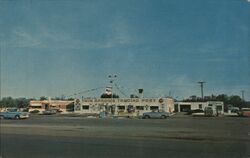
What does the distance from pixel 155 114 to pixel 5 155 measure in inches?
1687

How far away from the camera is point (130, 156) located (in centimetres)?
1177

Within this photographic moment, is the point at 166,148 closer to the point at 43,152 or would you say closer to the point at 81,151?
the point at 81,151

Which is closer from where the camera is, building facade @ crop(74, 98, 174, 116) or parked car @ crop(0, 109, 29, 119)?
parked car @ crop(0, 109, 29, 119)

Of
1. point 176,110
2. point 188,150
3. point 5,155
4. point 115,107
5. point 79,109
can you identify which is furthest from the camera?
point 176,110

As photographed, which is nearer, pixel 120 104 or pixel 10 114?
pixel 10 114

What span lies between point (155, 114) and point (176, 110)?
36.8 meters

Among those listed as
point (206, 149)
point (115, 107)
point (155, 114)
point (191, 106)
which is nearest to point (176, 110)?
point (191, 106)

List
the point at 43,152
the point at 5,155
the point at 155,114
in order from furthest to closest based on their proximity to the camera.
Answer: the point at 155,114 → the point at 43,152 → the point at 5,155

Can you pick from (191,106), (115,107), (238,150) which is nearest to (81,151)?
(238,150)

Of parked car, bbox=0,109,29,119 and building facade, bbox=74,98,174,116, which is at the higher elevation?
building facade, bbox=74,98,174,116

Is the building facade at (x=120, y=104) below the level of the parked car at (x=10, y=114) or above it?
above

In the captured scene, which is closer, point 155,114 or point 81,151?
point 81,151

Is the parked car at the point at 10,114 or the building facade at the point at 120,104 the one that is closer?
the parked car at the point at 10,114

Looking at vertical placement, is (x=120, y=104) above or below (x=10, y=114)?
above
